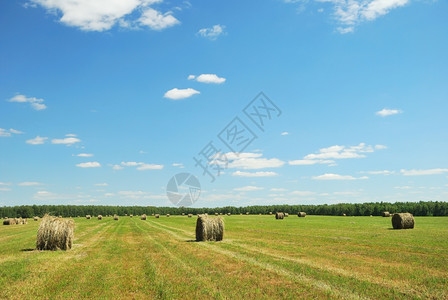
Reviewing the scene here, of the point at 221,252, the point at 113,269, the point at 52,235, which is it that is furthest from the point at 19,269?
the point at 221,252

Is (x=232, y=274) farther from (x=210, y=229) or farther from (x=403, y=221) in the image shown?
(x=403, y=221)

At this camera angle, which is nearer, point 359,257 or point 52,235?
point 359,257

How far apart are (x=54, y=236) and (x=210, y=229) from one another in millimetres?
10850

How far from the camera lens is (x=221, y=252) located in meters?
19.3

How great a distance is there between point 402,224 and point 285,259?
27421 mm

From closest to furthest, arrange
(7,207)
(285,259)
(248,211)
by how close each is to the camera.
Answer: (285,259) < (7,207) < (248,211)

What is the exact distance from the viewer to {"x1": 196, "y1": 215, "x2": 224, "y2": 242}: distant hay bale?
85.5 feet

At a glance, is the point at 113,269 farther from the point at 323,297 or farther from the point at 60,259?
the point at 323,297

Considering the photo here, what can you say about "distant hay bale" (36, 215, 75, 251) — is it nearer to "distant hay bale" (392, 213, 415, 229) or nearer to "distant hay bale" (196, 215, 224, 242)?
"distant hay bale" (196, 215, 224, 242)

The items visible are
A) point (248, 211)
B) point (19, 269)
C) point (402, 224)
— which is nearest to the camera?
point (19, 269)

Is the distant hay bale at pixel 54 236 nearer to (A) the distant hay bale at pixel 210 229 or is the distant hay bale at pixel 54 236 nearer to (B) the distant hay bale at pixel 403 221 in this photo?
(A) the distant hay bale at pixel 210 229

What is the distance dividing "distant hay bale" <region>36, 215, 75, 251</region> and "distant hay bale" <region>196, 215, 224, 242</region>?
30.5 ft

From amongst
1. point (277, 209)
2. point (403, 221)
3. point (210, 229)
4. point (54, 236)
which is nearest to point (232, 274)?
point (210, 229)

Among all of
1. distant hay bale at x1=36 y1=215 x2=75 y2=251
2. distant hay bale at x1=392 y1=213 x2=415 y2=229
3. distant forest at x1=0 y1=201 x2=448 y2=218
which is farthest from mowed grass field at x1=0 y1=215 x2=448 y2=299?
distant forest at x1=0 y1=201 x2=448 y2=218
